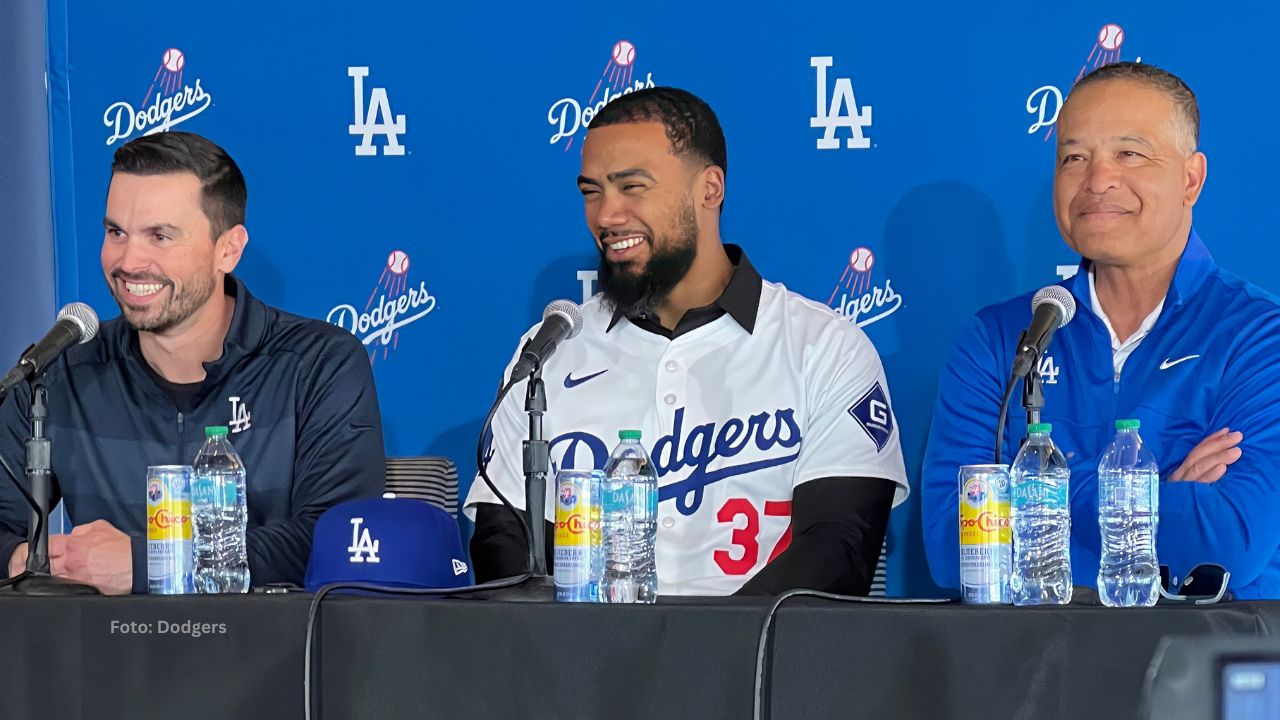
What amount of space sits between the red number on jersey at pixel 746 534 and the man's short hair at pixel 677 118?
2.46 feet

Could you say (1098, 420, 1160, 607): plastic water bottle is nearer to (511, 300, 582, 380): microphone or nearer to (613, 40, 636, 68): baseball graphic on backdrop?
(511, 300, 582, 380): microphone

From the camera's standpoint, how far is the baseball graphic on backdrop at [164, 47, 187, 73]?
12.0ft

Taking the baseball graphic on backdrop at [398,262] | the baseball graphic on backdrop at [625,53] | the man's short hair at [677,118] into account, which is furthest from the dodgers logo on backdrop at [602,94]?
the baseball graphic on backdrop at [398,262]

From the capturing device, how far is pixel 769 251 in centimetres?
344

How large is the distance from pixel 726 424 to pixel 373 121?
1245mm

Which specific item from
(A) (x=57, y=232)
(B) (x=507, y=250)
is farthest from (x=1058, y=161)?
(A) (x=57, y=232)

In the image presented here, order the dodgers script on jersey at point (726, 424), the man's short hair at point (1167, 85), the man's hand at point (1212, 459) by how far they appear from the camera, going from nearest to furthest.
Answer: the man's hand at point (1212, 459) → the man's short hair at point (1167, 85) → the dodgers script on jersey at point (726, 424)

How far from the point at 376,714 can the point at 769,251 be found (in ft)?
6.08

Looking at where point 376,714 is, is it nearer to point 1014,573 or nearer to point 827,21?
point 1014,573

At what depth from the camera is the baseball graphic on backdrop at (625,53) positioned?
11.5 feet

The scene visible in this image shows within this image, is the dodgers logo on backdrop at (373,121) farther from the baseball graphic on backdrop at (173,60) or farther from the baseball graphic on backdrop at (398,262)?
the baseball graphic on backdrop at (173,60)

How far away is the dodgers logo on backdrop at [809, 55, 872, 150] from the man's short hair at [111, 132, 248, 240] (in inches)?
51.5

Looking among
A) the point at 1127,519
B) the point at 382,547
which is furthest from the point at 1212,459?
the point at 382,547

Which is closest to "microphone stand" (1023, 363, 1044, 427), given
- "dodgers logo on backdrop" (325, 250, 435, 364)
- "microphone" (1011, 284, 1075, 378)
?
"microphone" (1011, 284, 1075, 378)
